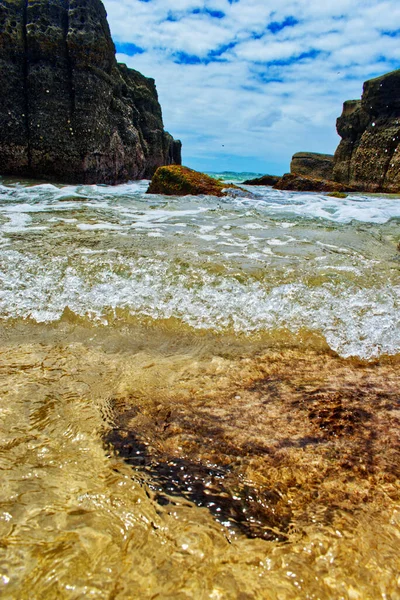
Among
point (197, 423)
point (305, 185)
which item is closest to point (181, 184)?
point (305, 185)

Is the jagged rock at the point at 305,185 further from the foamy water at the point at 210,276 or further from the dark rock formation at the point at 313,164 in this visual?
the dark rock formation at the point at 313,164

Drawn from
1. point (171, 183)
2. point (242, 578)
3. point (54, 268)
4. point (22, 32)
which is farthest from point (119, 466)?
point (22, 32)

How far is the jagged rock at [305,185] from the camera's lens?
47.4 ft

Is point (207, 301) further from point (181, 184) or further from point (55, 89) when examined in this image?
point (55, 89)

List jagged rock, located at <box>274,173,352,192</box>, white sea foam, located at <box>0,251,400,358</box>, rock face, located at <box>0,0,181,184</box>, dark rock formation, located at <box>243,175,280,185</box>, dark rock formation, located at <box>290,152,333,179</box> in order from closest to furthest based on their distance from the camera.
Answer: white sea foam, located at <box>0,251,400,358</box>, rock face, located at <box>0,0,181,184</box>, jagged rock, located at <box>274,173,352,192</box>, dark rock formation, located at <box>243,175,280,185</box>, dark rock formation, located at <box>290,152,333,179</box>

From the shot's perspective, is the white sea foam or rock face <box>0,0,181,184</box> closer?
the white sea foam

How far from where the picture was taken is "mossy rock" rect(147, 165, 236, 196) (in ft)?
33.7

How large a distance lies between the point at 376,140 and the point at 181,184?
42.9ft

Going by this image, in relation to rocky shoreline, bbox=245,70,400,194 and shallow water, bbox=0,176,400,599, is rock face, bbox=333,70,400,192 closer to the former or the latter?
rocky shoreline, bbox=245,70,400,194

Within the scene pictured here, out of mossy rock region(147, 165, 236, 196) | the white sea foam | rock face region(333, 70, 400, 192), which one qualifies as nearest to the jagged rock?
rock face region(333, 70, 400, 192)

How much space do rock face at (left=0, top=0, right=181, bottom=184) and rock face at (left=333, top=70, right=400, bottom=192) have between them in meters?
13.4

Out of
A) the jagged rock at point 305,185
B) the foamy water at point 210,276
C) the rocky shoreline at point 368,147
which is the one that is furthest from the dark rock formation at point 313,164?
the foamy water at point 210,276

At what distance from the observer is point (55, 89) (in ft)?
36.0

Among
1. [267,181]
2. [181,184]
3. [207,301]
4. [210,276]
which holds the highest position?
[267,181]
